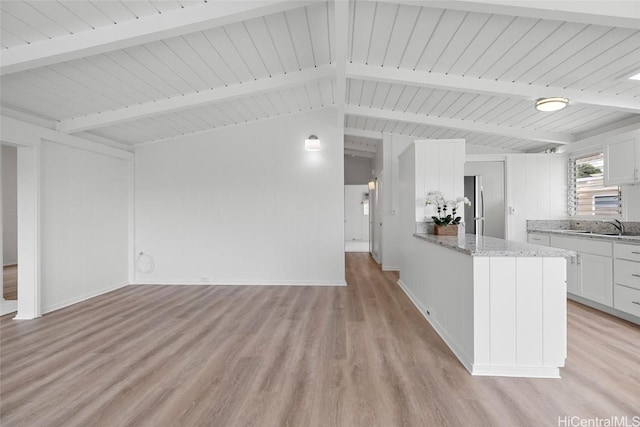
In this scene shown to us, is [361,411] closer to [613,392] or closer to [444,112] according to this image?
[613,392]

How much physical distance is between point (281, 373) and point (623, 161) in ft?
15.6

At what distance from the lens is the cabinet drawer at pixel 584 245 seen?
353 cm

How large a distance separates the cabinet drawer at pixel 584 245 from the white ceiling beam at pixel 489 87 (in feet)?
5.09

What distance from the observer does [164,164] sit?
529cm

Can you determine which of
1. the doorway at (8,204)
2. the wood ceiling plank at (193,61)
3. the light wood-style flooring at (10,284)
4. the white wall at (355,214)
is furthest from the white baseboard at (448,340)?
the doorway at (8,204)

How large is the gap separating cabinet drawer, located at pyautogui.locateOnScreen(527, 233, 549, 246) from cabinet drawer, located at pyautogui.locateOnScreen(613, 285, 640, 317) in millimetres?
1216

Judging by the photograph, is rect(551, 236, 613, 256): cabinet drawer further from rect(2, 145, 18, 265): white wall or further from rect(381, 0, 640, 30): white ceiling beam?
rect(2, 145, 18, 265): white wall

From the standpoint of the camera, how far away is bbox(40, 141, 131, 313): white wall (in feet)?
12.6

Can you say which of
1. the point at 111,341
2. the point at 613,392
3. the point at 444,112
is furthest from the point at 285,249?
the point at 613,392

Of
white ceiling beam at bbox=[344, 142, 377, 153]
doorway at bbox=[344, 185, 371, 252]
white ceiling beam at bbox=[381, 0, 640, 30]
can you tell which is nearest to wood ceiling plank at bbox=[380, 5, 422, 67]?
white ceiling beam at bbox=[381, 0, 640, 30]

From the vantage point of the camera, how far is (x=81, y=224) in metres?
4.29

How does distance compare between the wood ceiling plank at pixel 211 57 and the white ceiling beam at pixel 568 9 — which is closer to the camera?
the white ceiling beam at pixel 568 9

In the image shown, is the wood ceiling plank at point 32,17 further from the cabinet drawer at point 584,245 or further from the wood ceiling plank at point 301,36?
the cabinet drawer at point 584,245

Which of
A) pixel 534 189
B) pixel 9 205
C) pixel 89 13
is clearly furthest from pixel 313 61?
pixel 9 205
